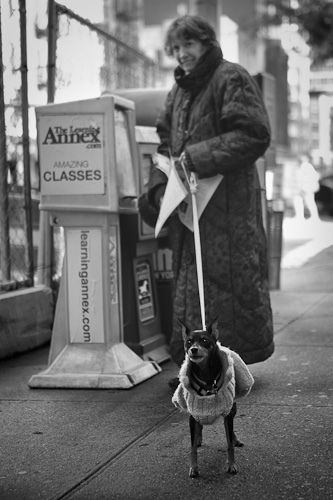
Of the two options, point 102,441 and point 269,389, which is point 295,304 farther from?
point 102,441

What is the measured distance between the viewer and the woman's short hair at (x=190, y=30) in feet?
16.8

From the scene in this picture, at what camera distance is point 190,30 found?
5121 mm

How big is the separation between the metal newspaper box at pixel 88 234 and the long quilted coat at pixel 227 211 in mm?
408

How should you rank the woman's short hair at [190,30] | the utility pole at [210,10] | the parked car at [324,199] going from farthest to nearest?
the parked car at [324,199] < the utility pole at [210,10] < the woman's short hair at [190,30]

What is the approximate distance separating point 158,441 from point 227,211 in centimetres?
147

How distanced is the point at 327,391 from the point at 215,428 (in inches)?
37.1

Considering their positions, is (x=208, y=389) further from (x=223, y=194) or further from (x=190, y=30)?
(x=190, y=30)

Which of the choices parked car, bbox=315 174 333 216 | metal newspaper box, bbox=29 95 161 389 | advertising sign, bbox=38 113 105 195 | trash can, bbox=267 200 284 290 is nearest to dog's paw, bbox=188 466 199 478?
metal newspaper box, bbox=29 95 161 389

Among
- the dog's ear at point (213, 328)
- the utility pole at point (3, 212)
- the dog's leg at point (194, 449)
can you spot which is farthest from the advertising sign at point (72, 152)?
the dog's leg at point (194, 449)

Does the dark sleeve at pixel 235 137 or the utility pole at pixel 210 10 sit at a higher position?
the utility pole at pixel 210 10

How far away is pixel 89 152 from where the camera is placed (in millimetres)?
5402

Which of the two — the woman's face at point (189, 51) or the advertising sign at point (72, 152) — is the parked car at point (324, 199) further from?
the woman's face at point (189, 51)

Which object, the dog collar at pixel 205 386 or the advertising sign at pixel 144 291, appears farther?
the advertising sign at pixel 144 291

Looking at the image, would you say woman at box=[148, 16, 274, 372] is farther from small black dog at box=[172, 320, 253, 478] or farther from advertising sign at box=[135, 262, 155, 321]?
small black dog at box=[172, 320, 253, 478]
